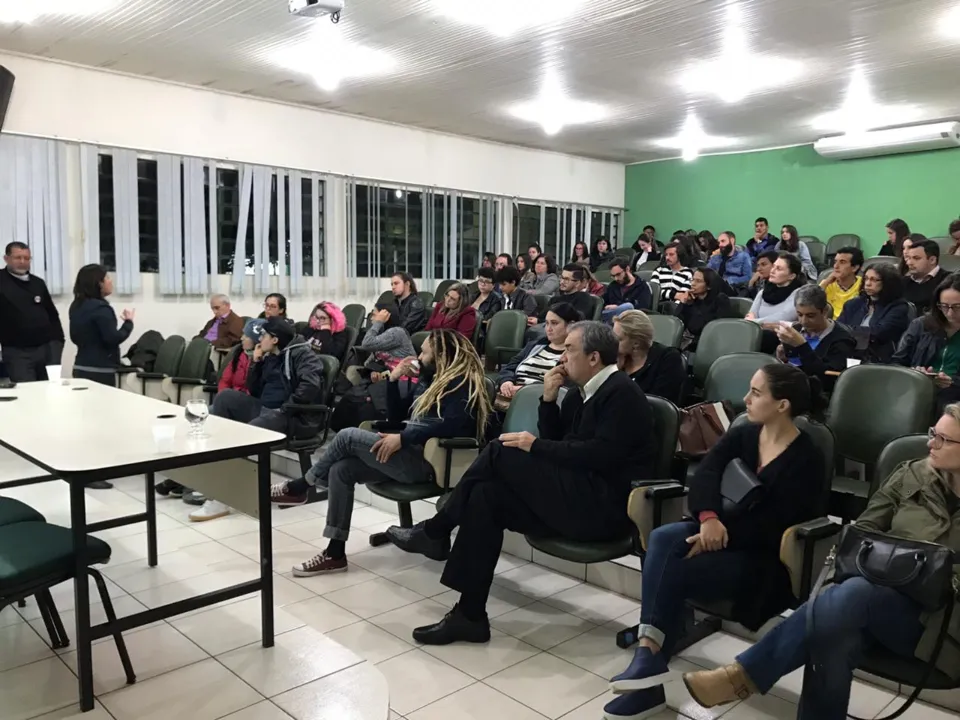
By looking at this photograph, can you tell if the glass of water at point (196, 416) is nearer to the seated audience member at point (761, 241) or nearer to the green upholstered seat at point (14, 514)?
the green upholstered seat at point (14, 514)

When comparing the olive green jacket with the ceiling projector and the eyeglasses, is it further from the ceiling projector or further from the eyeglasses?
the ceiling projector

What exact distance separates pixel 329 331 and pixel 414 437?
96.1 inches

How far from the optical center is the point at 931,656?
5.76 ft

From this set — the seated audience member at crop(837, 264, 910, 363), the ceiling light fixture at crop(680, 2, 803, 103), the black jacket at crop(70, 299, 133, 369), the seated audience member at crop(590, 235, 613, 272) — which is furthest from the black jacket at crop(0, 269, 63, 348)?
the seated audience member at crop(590, 235, 613, 272)

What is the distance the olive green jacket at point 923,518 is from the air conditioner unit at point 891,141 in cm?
817

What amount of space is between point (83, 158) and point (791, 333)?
6.11 m

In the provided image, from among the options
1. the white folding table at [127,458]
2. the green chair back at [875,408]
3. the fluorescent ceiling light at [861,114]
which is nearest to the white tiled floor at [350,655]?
the white folding table at [127,458]

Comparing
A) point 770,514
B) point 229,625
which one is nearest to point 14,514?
point 229,625

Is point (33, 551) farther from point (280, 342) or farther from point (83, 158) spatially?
point (83, 158)

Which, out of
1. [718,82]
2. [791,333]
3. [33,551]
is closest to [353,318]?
[718,82]

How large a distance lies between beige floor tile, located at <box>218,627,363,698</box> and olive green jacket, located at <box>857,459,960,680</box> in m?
1.64

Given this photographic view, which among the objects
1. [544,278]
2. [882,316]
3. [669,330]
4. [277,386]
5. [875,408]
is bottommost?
[277,386]

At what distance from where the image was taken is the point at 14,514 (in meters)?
2.52

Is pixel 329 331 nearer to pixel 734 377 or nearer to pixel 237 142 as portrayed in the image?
pixel 734 377
